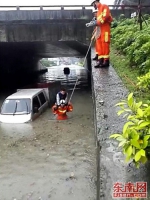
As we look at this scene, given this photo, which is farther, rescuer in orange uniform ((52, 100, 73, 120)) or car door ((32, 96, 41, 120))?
car door ((32, 96, 41, 120))

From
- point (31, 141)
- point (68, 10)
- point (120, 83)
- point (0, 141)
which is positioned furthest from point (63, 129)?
point (68, 10)

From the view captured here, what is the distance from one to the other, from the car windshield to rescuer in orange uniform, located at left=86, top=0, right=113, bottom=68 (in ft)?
13.8

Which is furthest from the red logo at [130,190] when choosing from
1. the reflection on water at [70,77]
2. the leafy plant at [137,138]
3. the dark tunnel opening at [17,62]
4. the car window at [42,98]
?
the reflection on water at [70,77]

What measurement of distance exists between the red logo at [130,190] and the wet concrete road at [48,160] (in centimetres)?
280

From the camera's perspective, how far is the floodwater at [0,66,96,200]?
5918mm

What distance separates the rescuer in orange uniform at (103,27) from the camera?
28.6 ft

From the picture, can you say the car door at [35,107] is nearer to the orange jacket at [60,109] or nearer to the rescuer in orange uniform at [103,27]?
the orange jacket at [60,109]

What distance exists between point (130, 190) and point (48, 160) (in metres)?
5.24

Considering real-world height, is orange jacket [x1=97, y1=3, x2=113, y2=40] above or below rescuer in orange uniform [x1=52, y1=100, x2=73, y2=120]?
above

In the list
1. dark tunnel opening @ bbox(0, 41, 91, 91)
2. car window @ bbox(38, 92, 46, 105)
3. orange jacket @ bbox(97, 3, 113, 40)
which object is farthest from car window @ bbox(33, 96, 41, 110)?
dark tunnel opening @ bbox(0, 41, 91, 91)

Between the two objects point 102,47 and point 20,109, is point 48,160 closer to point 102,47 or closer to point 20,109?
point 102,47

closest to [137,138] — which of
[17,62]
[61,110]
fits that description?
[61,110]

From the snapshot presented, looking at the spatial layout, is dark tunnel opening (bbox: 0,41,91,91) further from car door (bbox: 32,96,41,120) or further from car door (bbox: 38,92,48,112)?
car door (bbox: 32,96,41,120)

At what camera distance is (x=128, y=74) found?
26.2 ft
